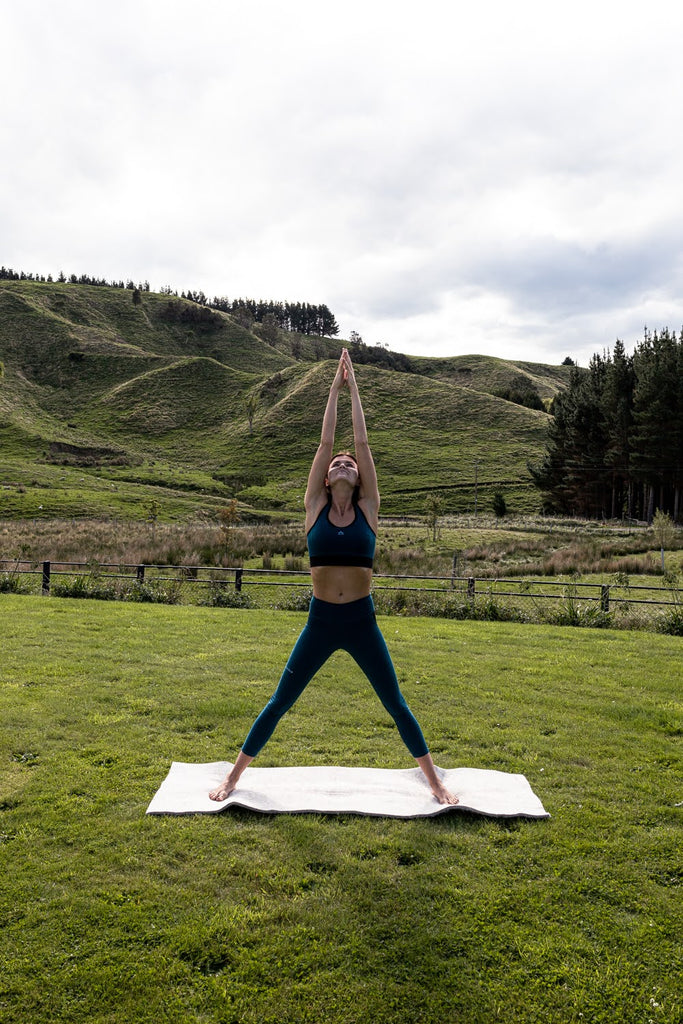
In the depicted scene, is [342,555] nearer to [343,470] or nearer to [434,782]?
[343,470]

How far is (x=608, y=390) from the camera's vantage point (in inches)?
2283

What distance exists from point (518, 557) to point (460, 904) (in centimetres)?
2929

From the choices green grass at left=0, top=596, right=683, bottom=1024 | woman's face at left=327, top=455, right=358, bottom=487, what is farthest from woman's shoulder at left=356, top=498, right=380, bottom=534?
green grass at left=0, top=596, right=683, bottom=1024

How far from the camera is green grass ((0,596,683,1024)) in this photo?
2.97 m

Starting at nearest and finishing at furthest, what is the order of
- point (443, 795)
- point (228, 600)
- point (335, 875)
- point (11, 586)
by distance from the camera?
point (335, 875) → point (443, 795) → point (228, 600) → point (11, 586)

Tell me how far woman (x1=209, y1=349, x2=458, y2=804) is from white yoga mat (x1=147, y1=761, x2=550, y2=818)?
0.18 meters

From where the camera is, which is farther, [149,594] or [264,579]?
[264,579]

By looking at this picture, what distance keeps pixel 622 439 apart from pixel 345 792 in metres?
58.0

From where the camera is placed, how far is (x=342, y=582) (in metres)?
4.70

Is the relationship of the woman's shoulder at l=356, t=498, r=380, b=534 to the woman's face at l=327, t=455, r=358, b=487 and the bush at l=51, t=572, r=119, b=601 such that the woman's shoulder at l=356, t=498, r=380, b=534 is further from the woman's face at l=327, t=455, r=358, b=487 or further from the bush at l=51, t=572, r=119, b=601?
the bush at l=51, t=572, r=119, b=601

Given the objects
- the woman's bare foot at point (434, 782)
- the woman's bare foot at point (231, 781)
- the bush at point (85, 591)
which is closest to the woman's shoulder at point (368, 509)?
the woman's bare foot at point (434, 782)

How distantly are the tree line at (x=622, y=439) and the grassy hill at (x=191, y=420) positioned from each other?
9.87 meters

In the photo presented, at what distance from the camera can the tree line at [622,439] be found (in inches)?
2010

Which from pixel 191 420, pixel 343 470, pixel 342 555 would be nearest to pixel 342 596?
pixel 342 555
